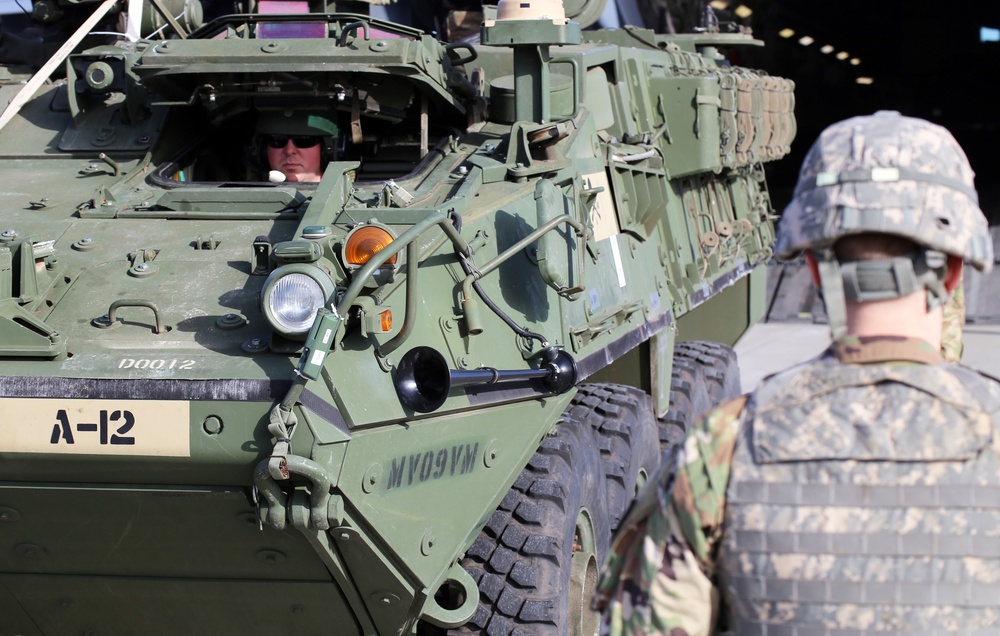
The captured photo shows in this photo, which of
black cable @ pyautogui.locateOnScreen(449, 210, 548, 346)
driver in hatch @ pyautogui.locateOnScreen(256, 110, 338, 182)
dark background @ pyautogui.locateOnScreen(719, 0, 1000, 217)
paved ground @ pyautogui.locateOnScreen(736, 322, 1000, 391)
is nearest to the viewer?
black cable @ pyautogui.locateOnScreen(449, 210, 548, 346)

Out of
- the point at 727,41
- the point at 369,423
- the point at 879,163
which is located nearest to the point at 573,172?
the point at 369,423

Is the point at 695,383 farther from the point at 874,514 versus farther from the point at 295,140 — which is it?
the point at 874,514

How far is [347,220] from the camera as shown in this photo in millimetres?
4754

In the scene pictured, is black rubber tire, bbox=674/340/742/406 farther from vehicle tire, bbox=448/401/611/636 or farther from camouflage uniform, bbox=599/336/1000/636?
camouflage uniform, bbox=599/336/1000/636

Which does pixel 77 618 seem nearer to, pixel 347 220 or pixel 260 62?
pixel 347 220

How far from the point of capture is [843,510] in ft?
7.75

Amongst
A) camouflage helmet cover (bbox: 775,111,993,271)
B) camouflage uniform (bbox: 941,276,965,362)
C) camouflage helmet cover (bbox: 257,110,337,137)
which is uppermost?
camouflage helmet cover (bbox: 775,111,993,271)

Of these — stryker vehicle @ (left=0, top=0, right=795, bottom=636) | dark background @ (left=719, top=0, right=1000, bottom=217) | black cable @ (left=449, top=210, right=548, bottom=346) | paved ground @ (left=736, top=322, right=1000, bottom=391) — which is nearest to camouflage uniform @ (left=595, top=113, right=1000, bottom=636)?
stryker vehicle @ (left=0, top=0, right=795, bottom=636)

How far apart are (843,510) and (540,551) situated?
103 inches

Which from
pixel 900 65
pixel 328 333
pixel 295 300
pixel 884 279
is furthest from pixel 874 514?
pixel 900 65

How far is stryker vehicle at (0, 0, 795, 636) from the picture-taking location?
4.08m

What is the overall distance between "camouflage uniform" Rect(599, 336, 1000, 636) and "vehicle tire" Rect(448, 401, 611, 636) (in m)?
2.38

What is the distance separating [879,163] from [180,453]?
2293 mm

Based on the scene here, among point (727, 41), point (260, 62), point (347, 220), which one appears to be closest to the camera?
point (347, 220)
